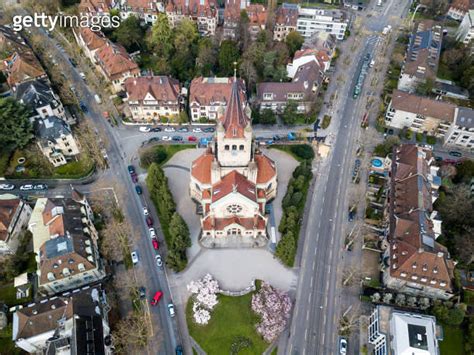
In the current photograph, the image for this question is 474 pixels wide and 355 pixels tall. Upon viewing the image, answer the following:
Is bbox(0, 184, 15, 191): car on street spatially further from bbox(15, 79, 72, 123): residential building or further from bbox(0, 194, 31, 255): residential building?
bbox(15, 79, 72, 123): residential building

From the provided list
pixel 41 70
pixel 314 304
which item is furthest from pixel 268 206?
pixel 41 70

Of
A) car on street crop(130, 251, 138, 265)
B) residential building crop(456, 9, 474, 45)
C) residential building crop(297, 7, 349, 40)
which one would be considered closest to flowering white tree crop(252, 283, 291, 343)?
car on street crop(130, 251, 138, 265)

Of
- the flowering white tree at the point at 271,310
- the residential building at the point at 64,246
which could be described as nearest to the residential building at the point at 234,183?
the flowering white tree at the point at 271,310

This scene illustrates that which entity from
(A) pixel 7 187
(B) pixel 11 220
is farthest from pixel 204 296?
(A) pixel 7 187

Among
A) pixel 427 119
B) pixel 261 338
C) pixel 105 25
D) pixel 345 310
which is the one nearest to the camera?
pixel 261 338

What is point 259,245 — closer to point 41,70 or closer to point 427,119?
point 427,119

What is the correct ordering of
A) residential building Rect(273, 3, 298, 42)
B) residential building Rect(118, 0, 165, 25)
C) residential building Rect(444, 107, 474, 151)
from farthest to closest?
residential building Rect(118, 0, 165, 25) < residential building Rect(273, 3, 298, 42) < residential building Rect(444, 107, 474, 151)

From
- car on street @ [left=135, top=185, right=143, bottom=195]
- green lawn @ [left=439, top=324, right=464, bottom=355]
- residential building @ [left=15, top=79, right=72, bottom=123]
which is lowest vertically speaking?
green lawn @ [left=439, top=324, right=464, bottom=355]
